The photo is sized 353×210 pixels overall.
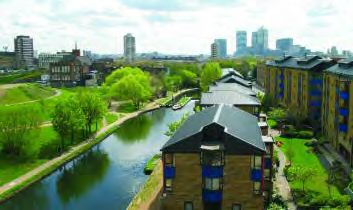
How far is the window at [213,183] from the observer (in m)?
29.1

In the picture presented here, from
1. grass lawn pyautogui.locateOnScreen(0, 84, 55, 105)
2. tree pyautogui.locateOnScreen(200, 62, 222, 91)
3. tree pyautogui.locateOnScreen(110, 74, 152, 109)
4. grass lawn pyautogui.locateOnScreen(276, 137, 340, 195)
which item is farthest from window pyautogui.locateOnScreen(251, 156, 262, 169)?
tree pyautogui.locateOnScreen(200, 62, 222, 91)

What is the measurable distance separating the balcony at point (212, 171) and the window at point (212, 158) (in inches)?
11.4

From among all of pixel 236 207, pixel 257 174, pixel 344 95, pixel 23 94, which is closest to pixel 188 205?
pixel 236 207

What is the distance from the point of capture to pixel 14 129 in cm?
4950

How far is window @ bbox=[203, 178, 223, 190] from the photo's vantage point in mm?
29109

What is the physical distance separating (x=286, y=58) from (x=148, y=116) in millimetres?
32421

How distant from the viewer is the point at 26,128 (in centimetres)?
5081

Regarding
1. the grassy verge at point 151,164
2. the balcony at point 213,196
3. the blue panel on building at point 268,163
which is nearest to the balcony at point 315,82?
the grassy verge at point 151,164

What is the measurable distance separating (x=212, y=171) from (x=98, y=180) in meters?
20.2

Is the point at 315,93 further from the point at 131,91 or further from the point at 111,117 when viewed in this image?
the point at 131,91

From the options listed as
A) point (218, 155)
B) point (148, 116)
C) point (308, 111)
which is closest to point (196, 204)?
point (218, 155)

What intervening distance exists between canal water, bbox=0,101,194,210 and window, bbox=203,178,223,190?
10796 mm

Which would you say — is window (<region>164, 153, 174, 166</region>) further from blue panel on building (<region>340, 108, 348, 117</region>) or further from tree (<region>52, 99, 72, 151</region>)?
tree (<region>52, 99, 72, 151</region>)

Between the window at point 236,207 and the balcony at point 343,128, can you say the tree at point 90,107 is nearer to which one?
the balcony at point 343,128
